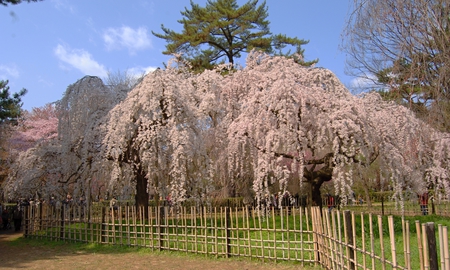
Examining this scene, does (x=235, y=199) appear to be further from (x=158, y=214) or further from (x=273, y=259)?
(x=273, y=259)

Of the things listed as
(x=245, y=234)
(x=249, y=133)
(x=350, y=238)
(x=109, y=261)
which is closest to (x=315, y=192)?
(x=249, y=133)

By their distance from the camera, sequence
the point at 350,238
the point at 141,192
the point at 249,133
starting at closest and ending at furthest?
the point at 350,238 < the point at 249,133 < the point at 141,192

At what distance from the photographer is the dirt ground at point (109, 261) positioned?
7.96m

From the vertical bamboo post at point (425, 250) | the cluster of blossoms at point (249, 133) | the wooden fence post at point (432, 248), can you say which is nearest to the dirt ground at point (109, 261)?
the cluster of blossoms at point (249, 133)

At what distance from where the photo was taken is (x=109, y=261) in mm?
8797

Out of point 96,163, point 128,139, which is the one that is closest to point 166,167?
point 128,139

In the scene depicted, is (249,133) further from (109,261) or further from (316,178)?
(109,261)

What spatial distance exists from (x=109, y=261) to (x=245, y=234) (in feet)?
10.2

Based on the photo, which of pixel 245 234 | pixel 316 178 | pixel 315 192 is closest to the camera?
pixel 245 234

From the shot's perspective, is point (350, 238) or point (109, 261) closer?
point (350, 238)

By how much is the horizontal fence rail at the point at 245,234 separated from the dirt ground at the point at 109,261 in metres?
0.27

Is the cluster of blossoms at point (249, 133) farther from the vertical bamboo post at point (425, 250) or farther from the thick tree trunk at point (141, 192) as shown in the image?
the vertical bamboo post at point (425, 250)

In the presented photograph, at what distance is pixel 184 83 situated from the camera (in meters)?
12.8

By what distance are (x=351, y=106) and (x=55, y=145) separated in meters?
10.6
